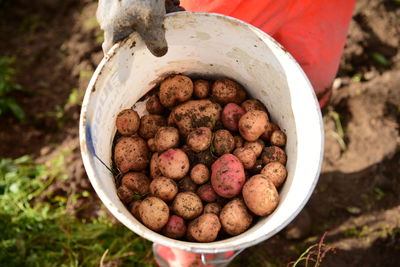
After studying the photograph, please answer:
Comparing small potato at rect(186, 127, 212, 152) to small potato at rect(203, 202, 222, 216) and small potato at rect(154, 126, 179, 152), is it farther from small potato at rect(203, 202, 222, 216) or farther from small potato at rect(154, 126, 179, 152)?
small potato at rect(203, 202, 222, 216)

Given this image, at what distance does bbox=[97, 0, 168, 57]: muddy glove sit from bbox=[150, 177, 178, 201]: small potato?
1.52 feet

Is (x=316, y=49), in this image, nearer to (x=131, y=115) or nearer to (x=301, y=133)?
(x=301, y=133)

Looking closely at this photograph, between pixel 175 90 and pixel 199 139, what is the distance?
0.78 ft

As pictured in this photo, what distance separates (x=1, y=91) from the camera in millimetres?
2338

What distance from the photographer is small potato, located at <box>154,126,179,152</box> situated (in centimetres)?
136

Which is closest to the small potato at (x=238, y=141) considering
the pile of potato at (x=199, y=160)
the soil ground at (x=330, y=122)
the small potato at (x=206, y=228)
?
the pile of potato at (x=199, y=160)

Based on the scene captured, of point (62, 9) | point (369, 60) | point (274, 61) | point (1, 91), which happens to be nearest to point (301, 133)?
point (274, 61)

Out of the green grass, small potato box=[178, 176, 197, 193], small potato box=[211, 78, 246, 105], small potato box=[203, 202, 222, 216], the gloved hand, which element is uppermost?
the gloved hand

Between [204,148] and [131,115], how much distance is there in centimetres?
30

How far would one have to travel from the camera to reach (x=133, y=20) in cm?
111

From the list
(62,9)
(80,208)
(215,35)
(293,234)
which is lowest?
(293,234)

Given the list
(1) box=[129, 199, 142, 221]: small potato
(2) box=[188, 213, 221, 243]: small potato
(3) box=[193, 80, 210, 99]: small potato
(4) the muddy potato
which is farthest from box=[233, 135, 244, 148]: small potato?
(1) box=[129, 199, 142, 221]: small potato

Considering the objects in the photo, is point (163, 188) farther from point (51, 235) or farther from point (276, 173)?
Result: point (51, 235)

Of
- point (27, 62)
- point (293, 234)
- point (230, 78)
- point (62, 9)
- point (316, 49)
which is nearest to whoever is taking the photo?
point (230, 78)
